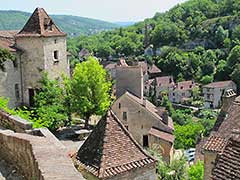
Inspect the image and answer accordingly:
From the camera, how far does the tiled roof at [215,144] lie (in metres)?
13.3

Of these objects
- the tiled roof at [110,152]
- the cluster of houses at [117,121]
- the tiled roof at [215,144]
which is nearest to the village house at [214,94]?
the cluster of houses at [117,121]

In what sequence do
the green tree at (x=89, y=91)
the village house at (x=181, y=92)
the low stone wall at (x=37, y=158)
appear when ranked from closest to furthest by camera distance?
1. the low stone wall at (x=37, y=158)
2. the green tree at (x=89, y=91)
3. the village house at (x=181, y=92)

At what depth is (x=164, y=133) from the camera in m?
35.8

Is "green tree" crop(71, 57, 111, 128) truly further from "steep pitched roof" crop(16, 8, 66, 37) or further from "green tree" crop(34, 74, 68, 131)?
"steep pitched roof" crop(16, 8, 66, 37)

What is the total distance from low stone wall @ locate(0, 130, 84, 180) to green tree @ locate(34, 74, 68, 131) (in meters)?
15.5

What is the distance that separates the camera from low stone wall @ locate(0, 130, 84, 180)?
217 inches

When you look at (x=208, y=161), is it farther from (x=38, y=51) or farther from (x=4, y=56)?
(x=4, y=56)

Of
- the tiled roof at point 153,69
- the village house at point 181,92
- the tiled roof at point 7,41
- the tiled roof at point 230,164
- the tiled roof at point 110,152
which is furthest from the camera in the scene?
the tiled roof at point 153,69

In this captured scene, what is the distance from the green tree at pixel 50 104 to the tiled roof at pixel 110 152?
14.6 m

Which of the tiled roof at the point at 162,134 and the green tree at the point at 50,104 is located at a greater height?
the green tree at the point at 50,104

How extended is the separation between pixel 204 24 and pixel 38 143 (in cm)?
15819

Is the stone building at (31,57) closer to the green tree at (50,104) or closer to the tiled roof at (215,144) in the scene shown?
the green tree at (50,104)

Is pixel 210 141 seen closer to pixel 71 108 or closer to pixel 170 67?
pixel 71 108

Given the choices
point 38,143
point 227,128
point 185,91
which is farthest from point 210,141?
point 185,91
